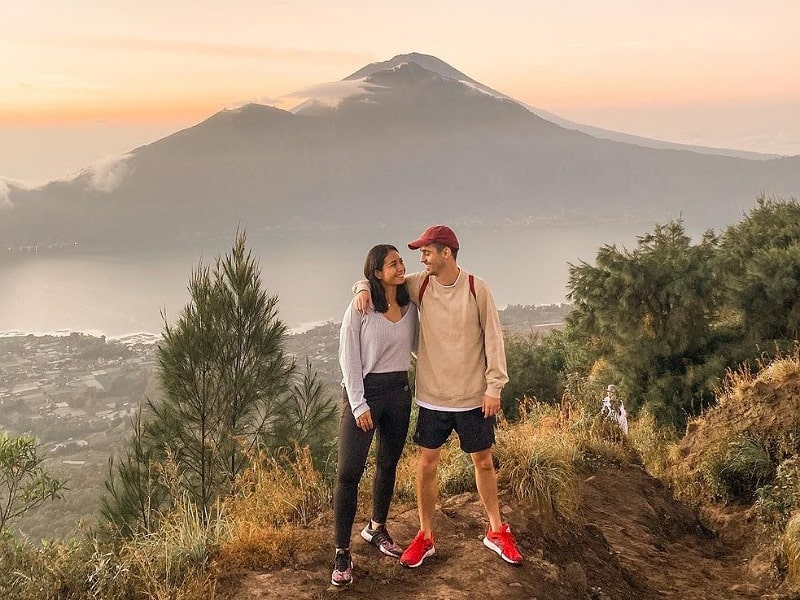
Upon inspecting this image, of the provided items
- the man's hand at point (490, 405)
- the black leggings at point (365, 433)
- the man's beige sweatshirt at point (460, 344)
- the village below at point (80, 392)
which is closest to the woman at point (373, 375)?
the black leggings at point (365, 433)

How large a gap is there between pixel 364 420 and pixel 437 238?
969 millimetres

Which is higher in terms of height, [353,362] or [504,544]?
[353,362]

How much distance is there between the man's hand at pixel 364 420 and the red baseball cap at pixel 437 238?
0.85m

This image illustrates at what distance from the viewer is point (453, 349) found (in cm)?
311

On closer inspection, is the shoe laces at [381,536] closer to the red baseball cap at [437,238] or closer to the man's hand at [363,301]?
the man's hand at [363,301]

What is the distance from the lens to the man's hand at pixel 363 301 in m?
2.99

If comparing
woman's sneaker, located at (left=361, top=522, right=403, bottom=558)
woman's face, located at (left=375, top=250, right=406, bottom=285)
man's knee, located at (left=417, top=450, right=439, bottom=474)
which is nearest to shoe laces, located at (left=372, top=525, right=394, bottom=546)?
woman's sneaker, located at (left=361, top=522, right=403, bottom=558)

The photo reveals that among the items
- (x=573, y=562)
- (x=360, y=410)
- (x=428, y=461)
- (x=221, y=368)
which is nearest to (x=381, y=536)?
(x=428, y=461)

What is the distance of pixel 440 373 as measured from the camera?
3.14 metres

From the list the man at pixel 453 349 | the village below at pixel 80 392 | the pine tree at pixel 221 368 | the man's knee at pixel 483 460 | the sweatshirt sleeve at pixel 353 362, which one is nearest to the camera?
the sweatshirt sleeve at pixel 353 362

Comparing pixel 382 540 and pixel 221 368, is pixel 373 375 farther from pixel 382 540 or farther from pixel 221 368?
pixel 221 368

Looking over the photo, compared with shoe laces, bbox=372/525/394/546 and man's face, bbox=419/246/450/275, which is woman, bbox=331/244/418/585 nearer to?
man's face, bbox=419/246/450/275

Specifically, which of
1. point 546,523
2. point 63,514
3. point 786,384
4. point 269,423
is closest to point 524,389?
point 269,423

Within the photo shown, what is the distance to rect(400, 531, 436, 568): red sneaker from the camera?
334 centimetres
